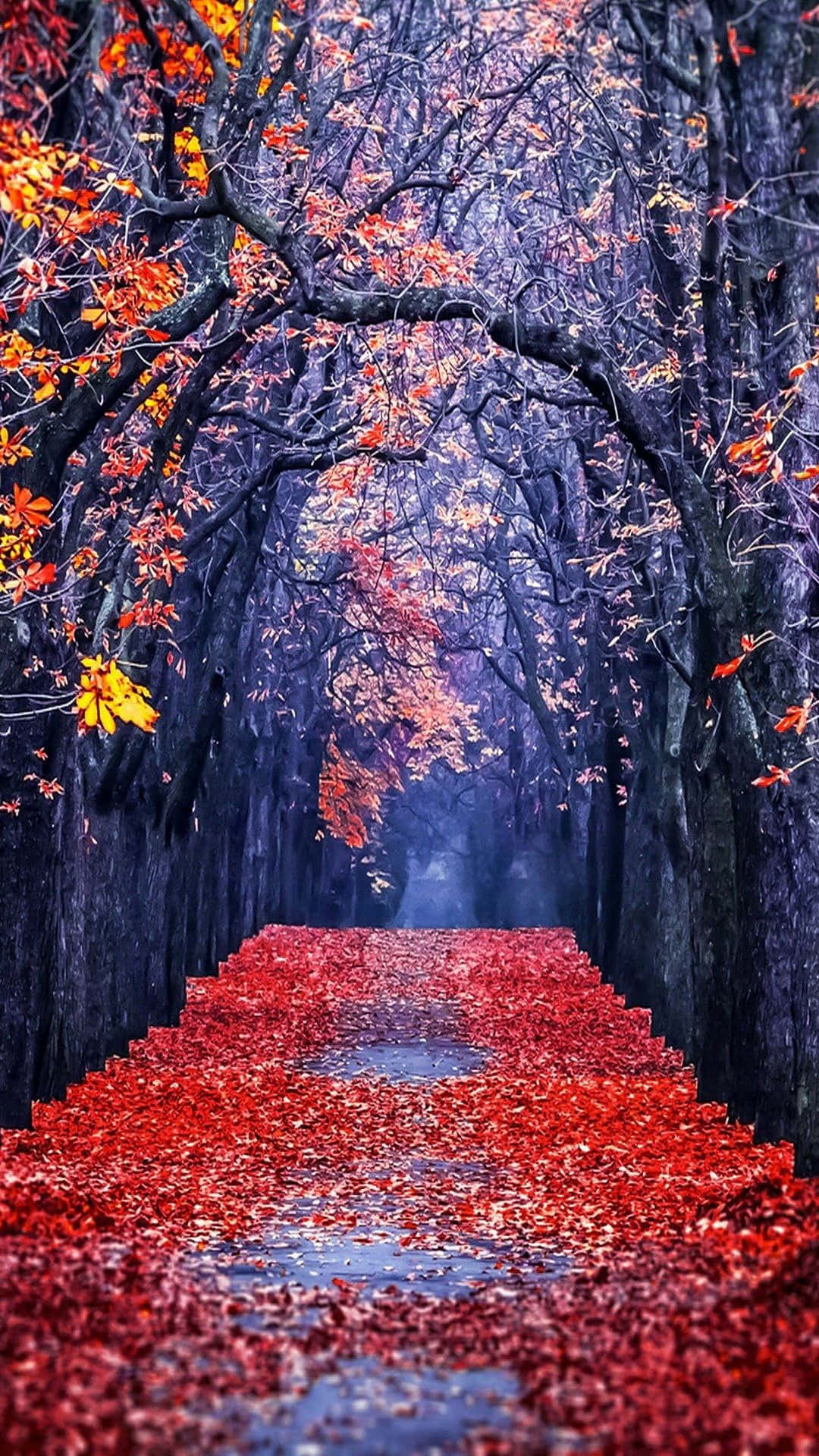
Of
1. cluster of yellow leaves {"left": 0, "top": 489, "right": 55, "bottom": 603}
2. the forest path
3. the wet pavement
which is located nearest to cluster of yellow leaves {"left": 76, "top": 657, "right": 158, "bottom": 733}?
cluster of yellow leaves {"left": 0, "top": 489, "right": 55, "bottom": 603}

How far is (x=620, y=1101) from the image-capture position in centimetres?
1675

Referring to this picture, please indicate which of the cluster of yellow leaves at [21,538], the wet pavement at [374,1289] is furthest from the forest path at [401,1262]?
the cluster of yellow leaves at [21,538]

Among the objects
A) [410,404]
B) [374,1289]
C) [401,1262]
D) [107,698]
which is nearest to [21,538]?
[107,698]

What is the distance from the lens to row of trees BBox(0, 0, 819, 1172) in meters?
11.9

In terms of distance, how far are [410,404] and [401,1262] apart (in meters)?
10.1

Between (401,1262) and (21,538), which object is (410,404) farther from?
(401,1262)

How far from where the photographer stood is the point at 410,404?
17812 mm

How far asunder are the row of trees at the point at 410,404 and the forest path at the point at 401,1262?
4.19ft

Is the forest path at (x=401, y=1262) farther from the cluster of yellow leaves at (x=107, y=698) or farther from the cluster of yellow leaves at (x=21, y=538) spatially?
the cluster of yellow leaves at (x=21, y=538)

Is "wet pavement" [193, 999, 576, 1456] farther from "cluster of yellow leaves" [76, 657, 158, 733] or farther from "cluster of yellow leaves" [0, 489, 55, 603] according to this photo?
"cluster of yellow leaves" [0, 489, 55, 603]

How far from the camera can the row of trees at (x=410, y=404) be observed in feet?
38.9

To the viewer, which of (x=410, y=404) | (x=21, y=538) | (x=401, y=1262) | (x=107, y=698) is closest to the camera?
(x=401, y=1262)

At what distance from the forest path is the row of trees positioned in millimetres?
1278

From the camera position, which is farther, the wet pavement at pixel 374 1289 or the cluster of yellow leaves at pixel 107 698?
the cluster of yellow leaves at pixel 107 698
